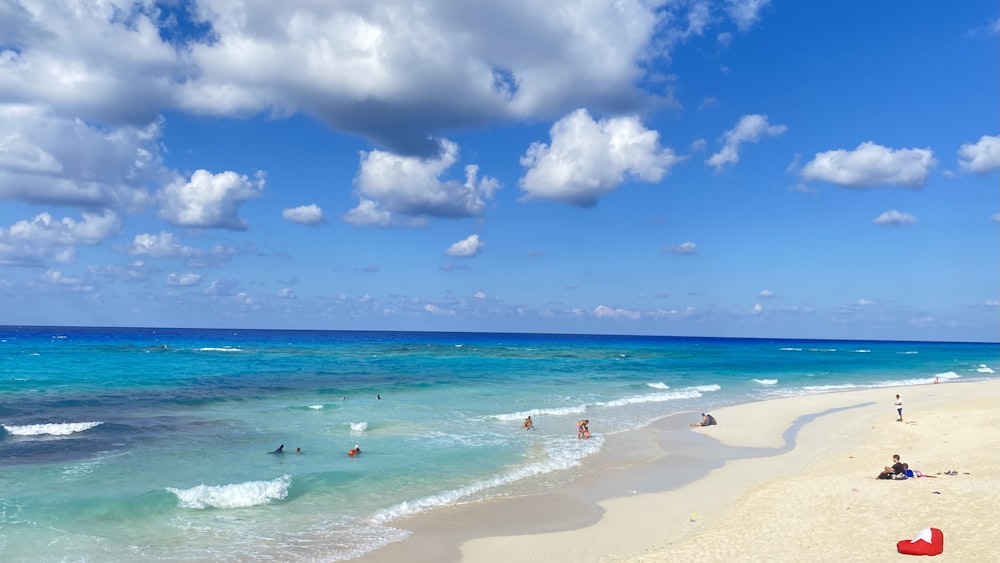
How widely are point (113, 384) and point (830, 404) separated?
45.8 meters

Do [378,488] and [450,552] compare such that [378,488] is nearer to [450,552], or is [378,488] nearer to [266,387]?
[450,552]

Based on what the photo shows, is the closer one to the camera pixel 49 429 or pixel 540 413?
pixel 49 429

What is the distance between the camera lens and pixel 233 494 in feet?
51.0

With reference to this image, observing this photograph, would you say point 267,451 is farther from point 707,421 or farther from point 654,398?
point 654,398

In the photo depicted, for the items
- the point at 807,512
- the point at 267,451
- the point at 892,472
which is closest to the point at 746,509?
the point at 807,512

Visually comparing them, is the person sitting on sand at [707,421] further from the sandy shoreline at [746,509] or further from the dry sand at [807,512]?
the dry sand at [807,512]

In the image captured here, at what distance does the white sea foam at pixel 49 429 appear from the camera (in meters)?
23.2

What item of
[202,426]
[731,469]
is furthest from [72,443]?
[731,469]

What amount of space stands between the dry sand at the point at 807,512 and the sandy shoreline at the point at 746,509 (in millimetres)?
33

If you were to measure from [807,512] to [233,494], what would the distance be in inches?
560

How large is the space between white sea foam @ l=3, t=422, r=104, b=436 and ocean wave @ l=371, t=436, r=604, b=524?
16.4 metres

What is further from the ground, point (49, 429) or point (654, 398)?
point (49, 429)

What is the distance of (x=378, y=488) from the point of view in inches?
661

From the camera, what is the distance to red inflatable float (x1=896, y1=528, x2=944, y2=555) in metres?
10.6
